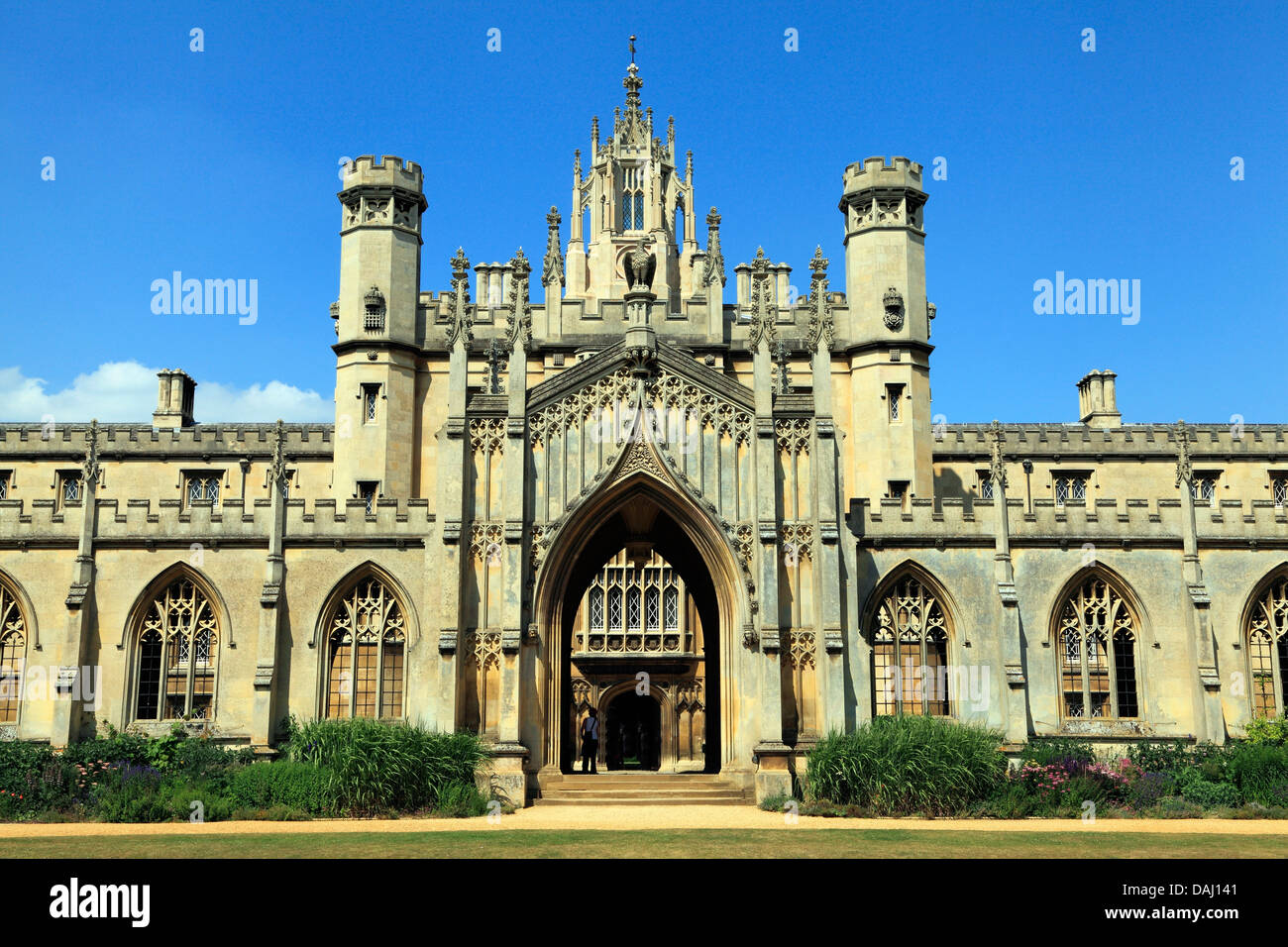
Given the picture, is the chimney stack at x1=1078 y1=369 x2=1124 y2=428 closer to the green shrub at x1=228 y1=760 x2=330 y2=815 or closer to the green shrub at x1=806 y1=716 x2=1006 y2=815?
the green shrub at x1=806 y1=716 x2=1006 y2=815

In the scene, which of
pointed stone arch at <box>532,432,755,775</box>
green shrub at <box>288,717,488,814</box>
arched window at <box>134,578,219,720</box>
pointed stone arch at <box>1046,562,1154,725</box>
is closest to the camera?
green shrub at <box>288,717,488,814</box>

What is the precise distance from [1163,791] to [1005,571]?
19.5 feet

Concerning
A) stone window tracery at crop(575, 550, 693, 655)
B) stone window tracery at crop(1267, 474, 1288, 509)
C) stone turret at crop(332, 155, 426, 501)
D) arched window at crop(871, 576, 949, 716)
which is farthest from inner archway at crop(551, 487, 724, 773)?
stone window tracery at crop(1267, 474, 1288, 509)

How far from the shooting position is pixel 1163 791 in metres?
24.3

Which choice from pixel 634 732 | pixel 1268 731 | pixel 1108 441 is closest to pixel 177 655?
pixel 634 732

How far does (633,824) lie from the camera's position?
20.0 metres

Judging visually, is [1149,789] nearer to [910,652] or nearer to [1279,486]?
[910,652]

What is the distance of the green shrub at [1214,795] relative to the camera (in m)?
23.6

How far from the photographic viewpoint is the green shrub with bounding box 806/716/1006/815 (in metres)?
21.9

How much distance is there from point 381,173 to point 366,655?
1699 centimetres

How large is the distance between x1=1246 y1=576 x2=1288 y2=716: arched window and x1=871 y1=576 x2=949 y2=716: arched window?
7595 mm

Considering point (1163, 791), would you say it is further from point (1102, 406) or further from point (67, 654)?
point (1102, 406)

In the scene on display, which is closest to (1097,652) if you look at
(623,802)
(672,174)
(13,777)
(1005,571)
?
(1005,571)

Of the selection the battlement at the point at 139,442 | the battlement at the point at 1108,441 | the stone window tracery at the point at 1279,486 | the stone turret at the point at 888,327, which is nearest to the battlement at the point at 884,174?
the stone turret at the point at 888,327
